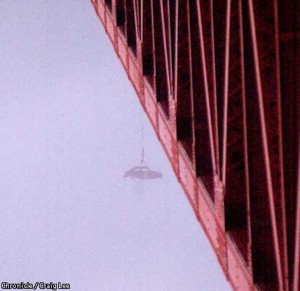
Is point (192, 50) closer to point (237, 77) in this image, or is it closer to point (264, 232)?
point (237, 77)

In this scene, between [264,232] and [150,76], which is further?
[150,76]

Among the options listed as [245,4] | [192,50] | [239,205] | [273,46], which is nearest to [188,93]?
[192,50]

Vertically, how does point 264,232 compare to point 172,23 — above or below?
below

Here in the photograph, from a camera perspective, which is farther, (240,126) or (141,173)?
(141,173)

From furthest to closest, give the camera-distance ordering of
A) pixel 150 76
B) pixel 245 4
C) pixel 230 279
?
1. pixel 150 76
2. pixel 230 279
3. pixel 245 4

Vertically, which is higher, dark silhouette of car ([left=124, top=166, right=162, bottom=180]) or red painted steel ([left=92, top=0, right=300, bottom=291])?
red painted steel ([left=92, top=0, right=300, bottom=291])

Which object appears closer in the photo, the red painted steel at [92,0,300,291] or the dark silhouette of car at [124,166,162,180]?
the red painted steel at [92,0,300,291]

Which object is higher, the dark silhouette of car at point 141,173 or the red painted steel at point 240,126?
the red painted steel at point 240,126

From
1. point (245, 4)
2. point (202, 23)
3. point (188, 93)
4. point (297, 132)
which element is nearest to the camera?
point (297, 132)
